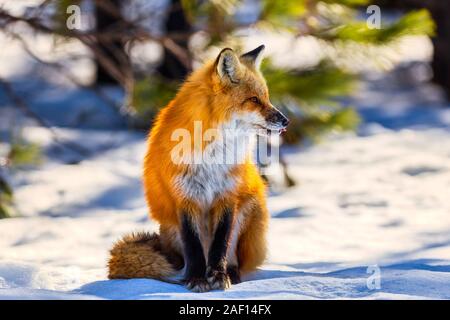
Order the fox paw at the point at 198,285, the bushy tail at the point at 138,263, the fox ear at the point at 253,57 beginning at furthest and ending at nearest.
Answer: the fox ear at the point at 253,57, the bushy tail at the point at 138,263, the fox paw at the point at 198,285

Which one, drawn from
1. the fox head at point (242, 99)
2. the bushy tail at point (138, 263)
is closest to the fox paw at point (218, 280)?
the bushy tail at point (138, 263)

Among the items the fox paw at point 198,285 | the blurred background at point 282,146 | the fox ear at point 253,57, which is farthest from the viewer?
the blurred background at point 282,146

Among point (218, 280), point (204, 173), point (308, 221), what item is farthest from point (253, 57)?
point (308, 221)

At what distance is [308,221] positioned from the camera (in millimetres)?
5352

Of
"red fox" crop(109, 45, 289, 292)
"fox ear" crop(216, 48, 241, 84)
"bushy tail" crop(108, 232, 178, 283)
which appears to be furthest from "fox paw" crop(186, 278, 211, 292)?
"fox ear" crop(216, 48, 241, 84)

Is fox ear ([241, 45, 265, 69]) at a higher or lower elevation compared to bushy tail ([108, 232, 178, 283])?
higher

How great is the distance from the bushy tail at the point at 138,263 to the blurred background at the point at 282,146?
320 millimetres

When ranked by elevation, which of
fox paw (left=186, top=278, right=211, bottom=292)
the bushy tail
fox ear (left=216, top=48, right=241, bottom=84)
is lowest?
fox paw (left=186, top=278, right=211, bottom=292)

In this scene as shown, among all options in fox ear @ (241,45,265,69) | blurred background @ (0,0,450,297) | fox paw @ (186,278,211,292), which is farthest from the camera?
blurred background @ (0,0,450,297)

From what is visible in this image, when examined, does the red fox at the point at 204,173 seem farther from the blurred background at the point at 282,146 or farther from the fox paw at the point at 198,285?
the blurred background at the point at 282,146

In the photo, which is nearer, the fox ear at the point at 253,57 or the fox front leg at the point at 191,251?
the fox front leg at the point at 191,251

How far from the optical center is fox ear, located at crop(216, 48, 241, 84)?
140 inches

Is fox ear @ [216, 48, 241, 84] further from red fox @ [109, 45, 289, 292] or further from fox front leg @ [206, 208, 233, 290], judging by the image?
fox front leg @ [206, 208, 233, 290]

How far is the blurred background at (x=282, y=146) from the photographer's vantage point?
5113mm
